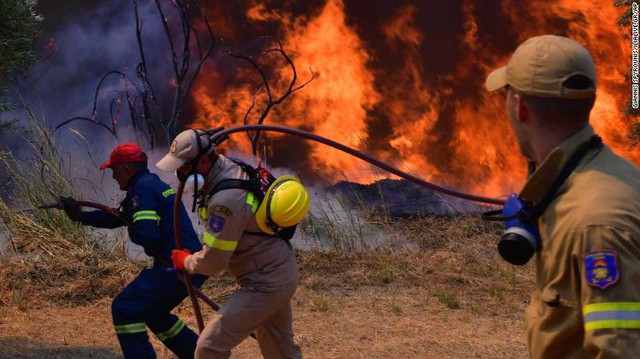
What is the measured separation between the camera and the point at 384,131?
30.9 ft

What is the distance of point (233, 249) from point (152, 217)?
1018 millimetres

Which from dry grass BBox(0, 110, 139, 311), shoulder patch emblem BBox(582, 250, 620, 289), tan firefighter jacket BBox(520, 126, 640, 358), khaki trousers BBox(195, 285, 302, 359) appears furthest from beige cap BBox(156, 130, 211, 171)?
dry grass BBox(0, 110, 139, 311)

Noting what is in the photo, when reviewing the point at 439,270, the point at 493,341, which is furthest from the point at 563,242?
the point at 439,270

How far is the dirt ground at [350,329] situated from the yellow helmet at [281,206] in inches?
88.3

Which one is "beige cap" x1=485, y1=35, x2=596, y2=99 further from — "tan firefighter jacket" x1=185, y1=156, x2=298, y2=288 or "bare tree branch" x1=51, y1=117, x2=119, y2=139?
"bare tree branch" x1=51, y1=117, x2=119, y2=139

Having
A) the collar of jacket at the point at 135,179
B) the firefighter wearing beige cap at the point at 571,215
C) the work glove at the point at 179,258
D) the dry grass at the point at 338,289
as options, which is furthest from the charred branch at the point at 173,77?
the firefighter wearing beige cap at the point at 571,215

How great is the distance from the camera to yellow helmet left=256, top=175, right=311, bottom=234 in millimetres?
4613

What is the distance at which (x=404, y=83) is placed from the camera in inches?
373

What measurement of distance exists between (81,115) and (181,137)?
4.41 m

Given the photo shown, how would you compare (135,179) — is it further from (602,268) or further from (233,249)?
(602,268)

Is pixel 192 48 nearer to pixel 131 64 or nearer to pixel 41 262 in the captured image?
pixel 131 64

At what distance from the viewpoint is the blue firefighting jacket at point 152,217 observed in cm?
538

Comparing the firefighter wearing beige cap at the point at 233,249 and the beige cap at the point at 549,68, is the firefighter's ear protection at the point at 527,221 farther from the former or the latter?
the firefighter wearing beige cap at the point at 233,249

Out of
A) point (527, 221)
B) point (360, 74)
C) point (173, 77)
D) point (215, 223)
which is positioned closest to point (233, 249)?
point (215, 223)
